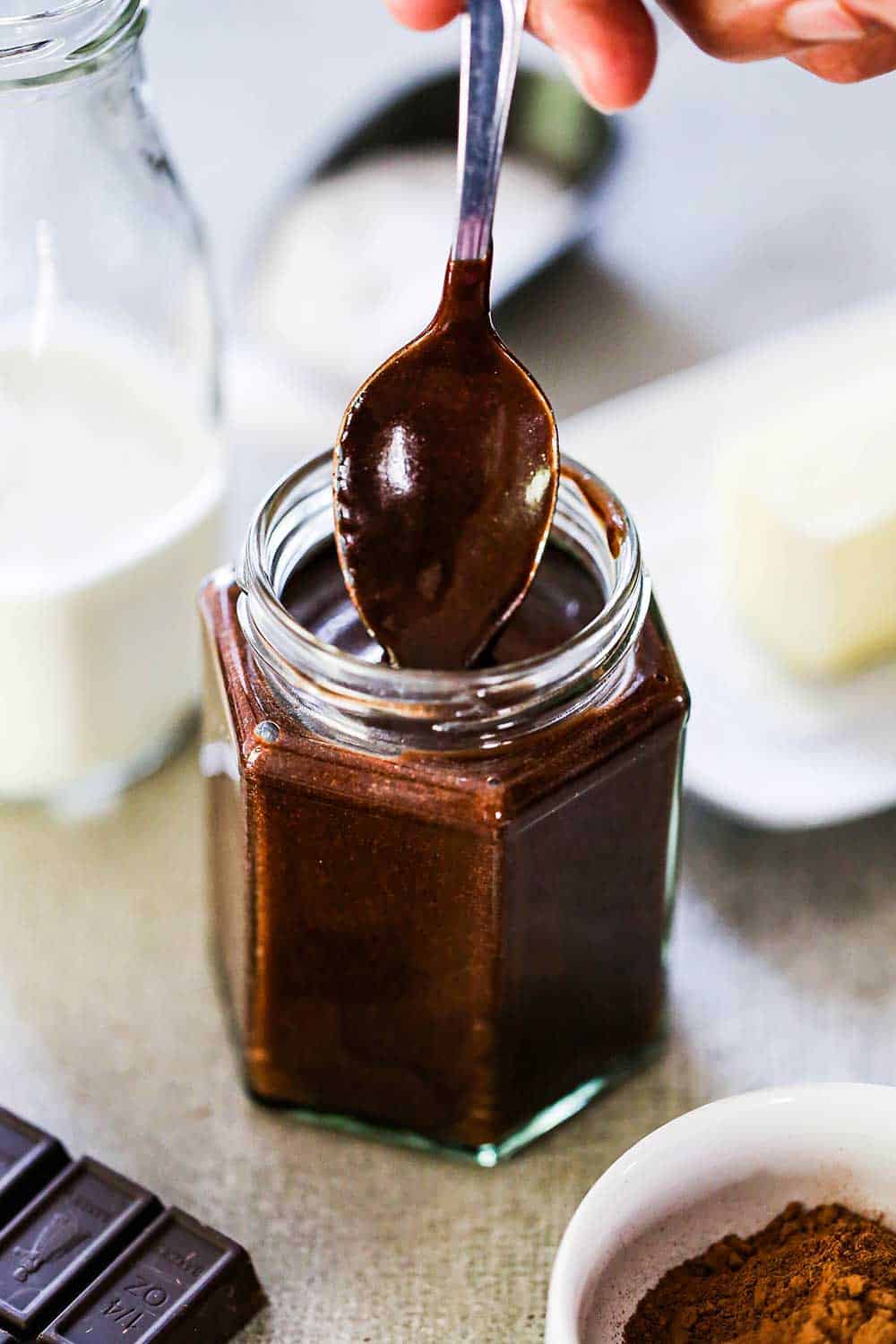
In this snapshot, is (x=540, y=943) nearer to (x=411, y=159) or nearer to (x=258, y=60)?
(x=411, y=159)

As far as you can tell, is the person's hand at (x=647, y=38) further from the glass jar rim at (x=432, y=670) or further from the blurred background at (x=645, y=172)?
the blurred background at (x=645, y=172)

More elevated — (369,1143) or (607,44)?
(607,44)

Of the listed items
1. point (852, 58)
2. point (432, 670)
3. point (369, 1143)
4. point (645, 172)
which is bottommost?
point (369, 1143)

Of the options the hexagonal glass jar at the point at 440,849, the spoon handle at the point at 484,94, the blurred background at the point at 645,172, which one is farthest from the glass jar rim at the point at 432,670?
the blurred background at the point at 645,172

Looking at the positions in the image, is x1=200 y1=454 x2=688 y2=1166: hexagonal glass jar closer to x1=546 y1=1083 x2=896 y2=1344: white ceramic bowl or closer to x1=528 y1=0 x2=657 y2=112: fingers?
x1=546 y1=1083 x2=896 y2=1344: white ceramic bowl

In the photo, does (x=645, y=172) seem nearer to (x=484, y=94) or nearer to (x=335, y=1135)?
(x=484, y=94)

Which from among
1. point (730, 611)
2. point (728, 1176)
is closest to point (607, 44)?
point (730, 611)

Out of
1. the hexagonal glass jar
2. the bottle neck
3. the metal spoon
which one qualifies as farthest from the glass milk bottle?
the metal spoon
